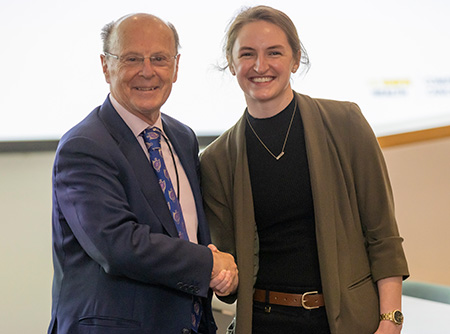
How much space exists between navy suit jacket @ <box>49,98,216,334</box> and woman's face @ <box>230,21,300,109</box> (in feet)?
1.38

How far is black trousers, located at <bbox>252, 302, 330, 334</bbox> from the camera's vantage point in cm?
184

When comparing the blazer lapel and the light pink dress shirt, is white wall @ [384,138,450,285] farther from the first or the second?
the light pink dress shirt

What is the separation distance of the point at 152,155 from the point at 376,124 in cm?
263

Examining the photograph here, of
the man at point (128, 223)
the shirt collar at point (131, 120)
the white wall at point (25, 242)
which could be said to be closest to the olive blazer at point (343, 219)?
the man at point (128, 223)

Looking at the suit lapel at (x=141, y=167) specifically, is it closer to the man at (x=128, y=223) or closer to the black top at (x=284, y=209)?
the man at (x=128, y=223)

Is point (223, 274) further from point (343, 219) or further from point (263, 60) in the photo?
point (263, 60)

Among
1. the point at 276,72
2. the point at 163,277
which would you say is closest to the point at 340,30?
the point at 276,72

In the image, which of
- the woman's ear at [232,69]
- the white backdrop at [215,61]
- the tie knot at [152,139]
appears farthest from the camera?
the white backdrop at [215,61]

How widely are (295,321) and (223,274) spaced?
0.89 feet

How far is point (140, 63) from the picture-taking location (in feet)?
5.98

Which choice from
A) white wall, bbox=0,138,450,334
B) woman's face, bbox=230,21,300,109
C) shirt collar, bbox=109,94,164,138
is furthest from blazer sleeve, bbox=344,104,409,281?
white wall, bbox=0,138,450,334

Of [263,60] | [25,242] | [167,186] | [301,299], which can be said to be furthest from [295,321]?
[25,242]

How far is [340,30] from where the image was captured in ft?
12.8

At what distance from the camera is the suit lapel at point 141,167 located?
1766 millimetres
